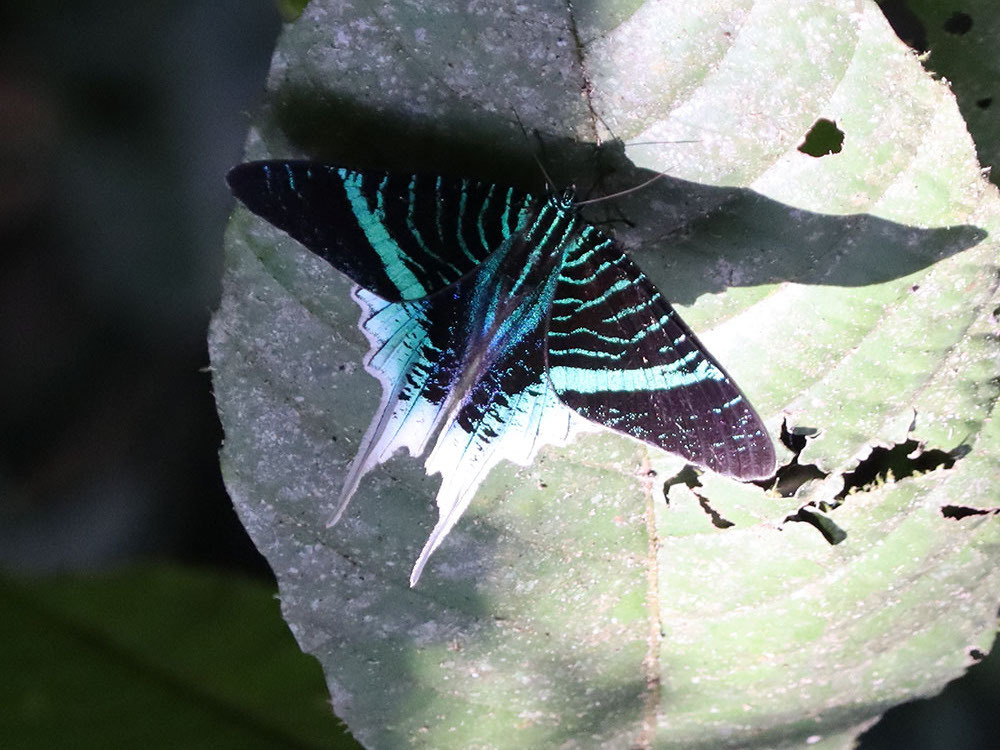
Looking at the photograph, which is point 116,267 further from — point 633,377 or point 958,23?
point 958,23

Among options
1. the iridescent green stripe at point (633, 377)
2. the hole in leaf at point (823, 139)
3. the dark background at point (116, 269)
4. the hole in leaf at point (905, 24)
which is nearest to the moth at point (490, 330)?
the iridescent green stripe at point (633, 377)

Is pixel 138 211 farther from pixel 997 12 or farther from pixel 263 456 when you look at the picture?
pixel 997 12

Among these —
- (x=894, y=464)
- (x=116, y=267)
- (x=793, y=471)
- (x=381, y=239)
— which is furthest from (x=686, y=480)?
(x=116, y=267)

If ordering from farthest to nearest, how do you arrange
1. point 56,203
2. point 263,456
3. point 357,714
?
point 56,203 → point 357,714 → point 263,456

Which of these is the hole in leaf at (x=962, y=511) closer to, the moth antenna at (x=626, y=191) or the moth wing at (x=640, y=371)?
the moth wing at (x=640, y=371)

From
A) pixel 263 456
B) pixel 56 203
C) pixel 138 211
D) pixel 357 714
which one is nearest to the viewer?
pixel 263 456

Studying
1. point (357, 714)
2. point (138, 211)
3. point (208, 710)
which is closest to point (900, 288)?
point (357, 714)
